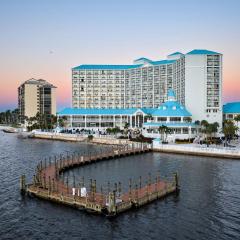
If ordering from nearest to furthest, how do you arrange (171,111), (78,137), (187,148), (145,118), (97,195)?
(97,195) → (187,148) → (171,111) → (78,137) → (145,118)

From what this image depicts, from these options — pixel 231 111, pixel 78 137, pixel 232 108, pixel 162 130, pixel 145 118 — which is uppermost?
pixel 232 108

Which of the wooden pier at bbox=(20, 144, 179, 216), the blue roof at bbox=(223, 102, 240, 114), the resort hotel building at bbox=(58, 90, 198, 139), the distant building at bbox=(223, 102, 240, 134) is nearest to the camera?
the wooden pier at bbox=(20, 144, 179, 216)

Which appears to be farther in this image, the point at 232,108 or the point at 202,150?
the point at 232,108

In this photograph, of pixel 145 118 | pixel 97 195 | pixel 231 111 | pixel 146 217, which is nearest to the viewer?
pixel 146 217

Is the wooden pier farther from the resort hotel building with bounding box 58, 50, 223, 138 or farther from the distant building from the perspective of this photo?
the distant building

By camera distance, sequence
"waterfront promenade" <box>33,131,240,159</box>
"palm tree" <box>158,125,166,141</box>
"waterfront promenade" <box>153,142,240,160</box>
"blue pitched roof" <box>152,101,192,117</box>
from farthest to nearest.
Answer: "blue pitched roof" <box>152,101,192,117</box>
"palm tree" <box>158,125,166,141</box>
"waterfront promenade" <box>33,131,240,159</box>
"waterfront promenade" <box>153,142,240,160</box>

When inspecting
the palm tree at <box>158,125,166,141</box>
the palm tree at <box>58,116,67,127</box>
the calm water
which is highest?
the palm tree at <box>58,116,67,127</box>

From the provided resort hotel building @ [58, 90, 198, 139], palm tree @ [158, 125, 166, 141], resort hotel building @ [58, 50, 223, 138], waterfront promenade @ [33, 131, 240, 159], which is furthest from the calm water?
resort hotel building @ [58, 50, 223, 138]

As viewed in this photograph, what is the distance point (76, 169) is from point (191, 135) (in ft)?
222

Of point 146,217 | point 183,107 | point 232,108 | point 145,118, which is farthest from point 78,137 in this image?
point 146,217

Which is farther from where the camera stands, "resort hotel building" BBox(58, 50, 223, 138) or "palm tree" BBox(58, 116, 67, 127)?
"palm tree" BBox(58, 116, 67, 127)

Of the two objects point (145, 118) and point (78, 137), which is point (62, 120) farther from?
point (145, 118)

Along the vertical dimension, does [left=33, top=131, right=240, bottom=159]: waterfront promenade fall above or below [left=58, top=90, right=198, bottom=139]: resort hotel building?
below

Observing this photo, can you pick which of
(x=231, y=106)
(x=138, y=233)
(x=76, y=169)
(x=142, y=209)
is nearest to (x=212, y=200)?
(x=142, y=209)
